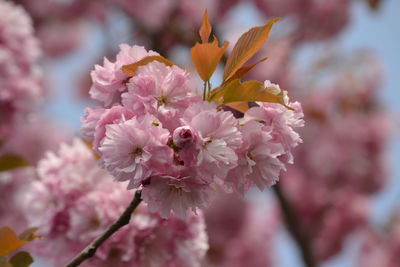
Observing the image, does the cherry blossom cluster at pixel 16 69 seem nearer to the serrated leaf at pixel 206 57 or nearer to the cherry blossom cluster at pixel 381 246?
the serrated leaf at pixel 206 57

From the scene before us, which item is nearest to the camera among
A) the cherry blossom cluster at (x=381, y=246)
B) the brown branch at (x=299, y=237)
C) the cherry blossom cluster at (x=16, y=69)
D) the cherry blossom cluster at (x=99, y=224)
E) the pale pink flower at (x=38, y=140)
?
the cherry blossom cluster at (x=99, y=224)

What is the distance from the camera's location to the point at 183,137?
0.67m

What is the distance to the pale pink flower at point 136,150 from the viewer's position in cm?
67

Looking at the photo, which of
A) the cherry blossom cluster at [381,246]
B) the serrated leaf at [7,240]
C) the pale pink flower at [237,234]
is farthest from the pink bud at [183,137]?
the cherry blossom cluster at [381,246]

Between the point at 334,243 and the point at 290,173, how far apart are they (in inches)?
29.7

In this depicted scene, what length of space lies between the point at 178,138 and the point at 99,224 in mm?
451

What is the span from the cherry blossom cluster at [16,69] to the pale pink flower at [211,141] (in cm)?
108

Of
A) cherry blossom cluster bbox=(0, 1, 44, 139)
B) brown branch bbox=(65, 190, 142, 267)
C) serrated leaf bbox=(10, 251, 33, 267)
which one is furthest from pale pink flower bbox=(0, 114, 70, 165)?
brown branch bbox=(65, 190, 142, 267)

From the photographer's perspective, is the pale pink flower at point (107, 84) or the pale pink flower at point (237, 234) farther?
the pale pink flower at point (237, 234)

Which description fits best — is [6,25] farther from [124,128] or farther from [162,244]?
[124,128]

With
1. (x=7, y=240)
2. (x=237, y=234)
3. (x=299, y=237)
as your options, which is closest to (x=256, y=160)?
(x=7, y=240)

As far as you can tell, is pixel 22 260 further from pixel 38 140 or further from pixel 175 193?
pixel 38 140

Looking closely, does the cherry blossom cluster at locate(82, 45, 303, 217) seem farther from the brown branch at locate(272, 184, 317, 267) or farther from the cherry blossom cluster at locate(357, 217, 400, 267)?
the cherry blossom cluster at locate(357, 217, 400, 267)

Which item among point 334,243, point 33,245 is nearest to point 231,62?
point 33,245
